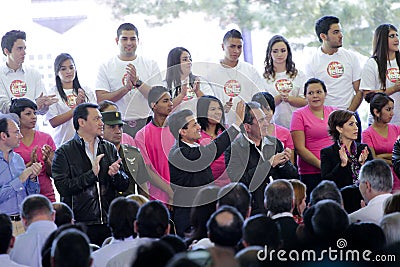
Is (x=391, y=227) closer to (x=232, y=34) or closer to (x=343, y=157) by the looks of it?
(x=343, y=157)

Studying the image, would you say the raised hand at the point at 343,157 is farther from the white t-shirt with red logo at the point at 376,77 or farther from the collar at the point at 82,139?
the collar at the point at 82,139

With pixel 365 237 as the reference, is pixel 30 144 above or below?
above

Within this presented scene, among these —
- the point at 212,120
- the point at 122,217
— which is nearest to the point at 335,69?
the point at 212,120

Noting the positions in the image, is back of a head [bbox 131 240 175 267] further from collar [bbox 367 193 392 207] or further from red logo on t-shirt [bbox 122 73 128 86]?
red logo on t-shirt [bbox 122 73 128 86]

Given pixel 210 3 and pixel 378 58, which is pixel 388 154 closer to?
pixel 378 58

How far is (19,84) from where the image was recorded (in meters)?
7.20

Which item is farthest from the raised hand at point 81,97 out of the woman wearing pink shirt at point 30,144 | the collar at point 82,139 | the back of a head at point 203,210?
the back of a head at point 203,210

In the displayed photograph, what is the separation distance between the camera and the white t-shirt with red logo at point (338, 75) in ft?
24.8

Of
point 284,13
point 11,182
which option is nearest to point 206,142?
point 11,182

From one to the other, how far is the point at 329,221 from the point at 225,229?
0.56 m

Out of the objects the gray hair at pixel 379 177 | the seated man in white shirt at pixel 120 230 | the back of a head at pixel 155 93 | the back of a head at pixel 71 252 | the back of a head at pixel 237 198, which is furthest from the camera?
the back of a head at pixel 155 93

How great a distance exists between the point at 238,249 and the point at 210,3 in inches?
239

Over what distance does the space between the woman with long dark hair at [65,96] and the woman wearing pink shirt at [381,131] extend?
7.30 feet

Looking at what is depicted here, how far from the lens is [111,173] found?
634cm
